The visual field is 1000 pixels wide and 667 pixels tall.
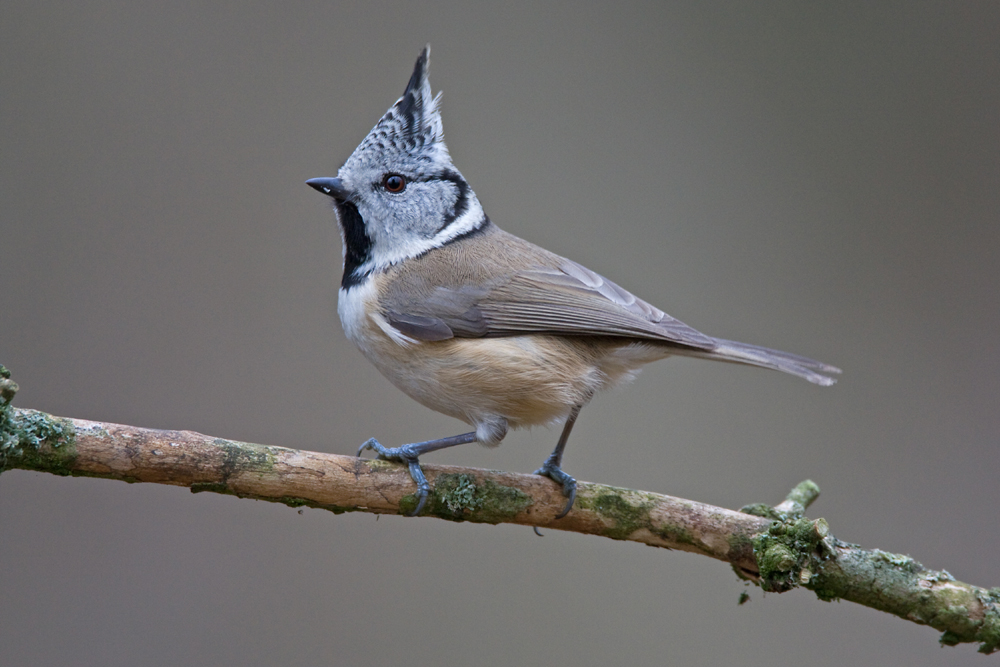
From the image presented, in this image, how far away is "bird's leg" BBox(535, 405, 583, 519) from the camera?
7.43 feet

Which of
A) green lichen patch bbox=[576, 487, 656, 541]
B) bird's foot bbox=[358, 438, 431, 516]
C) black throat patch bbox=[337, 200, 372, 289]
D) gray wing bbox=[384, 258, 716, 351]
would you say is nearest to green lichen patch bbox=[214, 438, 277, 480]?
bird's foot bbox=[358, 438, 431, 516]

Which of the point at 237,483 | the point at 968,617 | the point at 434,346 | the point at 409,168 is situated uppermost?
the point at 409,168

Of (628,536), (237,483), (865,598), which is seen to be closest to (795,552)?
(865,598)

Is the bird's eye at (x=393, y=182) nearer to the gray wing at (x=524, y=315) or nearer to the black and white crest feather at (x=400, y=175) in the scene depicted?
the black and white crest feather at (x=400, y=175)

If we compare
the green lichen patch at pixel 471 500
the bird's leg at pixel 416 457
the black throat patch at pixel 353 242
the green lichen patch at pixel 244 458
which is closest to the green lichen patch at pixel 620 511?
the green lichen patch at pixel 471 500

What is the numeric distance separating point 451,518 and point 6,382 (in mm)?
1165

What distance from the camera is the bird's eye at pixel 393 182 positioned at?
2.58 metres

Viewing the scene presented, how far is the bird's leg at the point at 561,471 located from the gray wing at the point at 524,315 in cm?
29

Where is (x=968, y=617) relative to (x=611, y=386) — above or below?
below

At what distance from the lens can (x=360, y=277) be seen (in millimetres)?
2555

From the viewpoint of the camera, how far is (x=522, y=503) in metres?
2.22

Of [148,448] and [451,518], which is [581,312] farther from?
[148,448]

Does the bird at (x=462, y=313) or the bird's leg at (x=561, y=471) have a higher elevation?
the bird at (x=462, y=313)

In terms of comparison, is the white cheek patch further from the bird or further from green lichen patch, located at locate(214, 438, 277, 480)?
green lichen patch, located at locate(214, 438, 277, 480)
